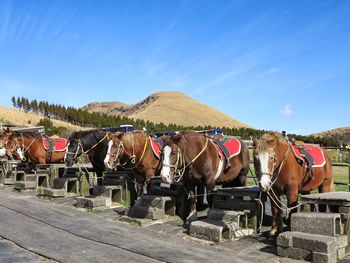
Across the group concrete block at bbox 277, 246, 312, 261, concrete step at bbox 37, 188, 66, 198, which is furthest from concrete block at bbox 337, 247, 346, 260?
concrete step at bbox 37, 188, 66, 198

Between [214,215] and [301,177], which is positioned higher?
[301,177]

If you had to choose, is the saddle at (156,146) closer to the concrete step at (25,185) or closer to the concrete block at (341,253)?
the concrete block at (341,253)

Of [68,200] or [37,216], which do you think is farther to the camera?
[68,200]

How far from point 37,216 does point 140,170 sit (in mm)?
2936

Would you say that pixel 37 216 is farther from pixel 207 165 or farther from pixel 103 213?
pixel 207 165

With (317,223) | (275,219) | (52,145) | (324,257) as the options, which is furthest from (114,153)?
(52,145)

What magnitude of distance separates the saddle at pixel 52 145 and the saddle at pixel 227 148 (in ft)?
28.5

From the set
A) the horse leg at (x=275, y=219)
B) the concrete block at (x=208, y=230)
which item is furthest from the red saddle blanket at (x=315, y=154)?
the concrete block at (x=208, y=230)

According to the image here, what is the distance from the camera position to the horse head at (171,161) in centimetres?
773

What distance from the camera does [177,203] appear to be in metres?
9.60

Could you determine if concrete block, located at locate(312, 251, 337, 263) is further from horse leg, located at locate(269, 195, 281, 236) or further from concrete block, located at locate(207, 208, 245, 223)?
concrete block, located at locate(207, 208, 245, 223)

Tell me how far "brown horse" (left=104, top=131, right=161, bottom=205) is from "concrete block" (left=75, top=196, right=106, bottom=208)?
5.61ft

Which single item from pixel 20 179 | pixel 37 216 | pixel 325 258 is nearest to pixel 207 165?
pixel 325 258

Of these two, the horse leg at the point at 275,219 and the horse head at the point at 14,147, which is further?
the horse head at the point at 14,147
